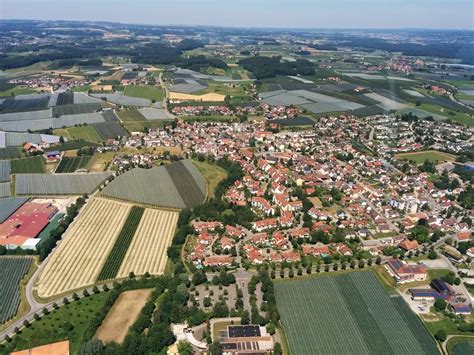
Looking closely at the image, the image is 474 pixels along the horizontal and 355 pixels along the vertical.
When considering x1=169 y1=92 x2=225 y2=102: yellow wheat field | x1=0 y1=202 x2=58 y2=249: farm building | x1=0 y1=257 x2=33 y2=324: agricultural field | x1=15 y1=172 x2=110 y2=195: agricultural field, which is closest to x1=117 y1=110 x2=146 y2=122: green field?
x1=169 y1=92 x2=225 y2=102: yellow wheat field

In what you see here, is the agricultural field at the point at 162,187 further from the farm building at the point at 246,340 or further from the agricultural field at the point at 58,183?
the farm building at the point at 246,340

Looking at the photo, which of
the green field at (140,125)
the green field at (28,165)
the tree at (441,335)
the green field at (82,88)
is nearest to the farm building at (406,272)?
the tree at (441,335)

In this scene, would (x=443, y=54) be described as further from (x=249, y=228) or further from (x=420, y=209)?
(x=249, y=228)

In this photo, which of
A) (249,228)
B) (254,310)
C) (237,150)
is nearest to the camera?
(254,310)

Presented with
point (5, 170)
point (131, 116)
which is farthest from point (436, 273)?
point (131, 116)

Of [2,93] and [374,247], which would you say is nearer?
[374,247]

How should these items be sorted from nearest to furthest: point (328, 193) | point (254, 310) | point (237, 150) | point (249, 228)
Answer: point (254, 310) → point (249, 228) → point (328, 193) → point (237, 150)

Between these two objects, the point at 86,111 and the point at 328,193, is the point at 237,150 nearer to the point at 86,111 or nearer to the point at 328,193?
the point at 328,193

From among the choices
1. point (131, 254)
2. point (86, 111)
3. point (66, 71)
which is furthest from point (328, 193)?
point (66, 71)

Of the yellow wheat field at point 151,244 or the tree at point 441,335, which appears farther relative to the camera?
the yellow wheat field at point 151,244
